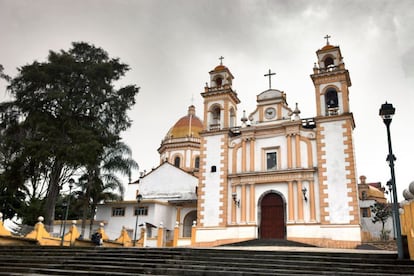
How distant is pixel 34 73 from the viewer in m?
21.7

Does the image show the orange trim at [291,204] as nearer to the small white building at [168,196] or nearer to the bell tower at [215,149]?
the bell tower at [215,149]

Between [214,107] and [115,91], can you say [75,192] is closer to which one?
[115,91]

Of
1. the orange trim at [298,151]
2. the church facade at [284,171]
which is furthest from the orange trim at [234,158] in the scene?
the orange trim at [298,151]

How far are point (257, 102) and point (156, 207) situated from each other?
37.7 ft

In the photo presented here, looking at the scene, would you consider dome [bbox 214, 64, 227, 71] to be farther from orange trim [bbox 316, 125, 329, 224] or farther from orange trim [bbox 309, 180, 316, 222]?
orange trim [bbox 309, 180, 316, 222]

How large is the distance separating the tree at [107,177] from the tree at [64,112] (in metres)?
2.62

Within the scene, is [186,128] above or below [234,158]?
above

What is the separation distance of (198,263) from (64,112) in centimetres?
1446

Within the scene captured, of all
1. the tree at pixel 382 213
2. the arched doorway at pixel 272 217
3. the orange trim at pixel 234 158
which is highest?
the orange trim at pixel 234 158

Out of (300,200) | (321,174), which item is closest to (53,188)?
(300,200)

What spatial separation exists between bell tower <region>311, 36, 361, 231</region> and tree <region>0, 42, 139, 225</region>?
11.3 metres

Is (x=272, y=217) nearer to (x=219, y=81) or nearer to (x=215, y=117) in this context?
(x=215, y=117)

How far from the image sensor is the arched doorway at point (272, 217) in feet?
71.6

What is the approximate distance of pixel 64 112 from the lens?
70.8 ft
